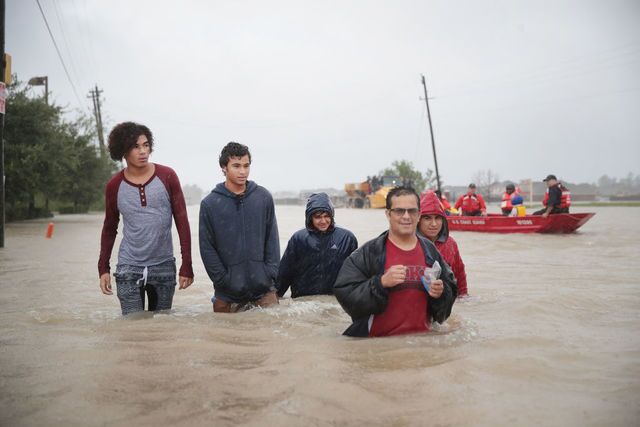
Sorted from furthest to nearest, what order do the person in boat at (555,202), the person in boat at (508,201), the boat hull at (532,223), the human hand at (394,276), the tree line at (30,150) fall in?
the tree line at (30,150)
the person in boat at (508,201)
the person in boat at (555,202)
the boat hull at (532,223)
the human hand at (394,276)

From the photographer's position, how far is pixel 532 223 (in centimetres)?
1859

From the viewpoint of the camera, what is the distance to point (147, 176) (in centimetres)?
467

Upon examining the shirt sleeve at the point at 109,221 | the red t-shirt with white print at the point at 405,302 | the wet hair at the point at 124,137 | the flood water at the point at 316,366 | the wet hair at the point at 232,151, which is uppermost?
the wet hair at the point at 124,137

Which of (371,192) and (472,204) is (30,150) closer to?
(472,204)

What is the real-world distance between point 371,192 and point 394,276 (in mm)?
55718

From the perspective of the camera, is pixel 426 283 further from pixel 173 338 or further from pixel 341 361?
pixel 173 338

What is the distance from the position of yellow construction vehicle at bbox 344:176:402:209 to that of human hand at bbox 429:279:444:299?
48599mm

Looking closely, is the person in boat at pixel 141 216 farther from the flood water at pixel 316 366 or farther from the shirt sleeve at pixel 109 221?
the flood water at pixel 316 366

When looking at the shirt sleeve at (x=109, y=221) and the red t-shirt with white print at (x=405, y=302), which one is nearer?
the red t-shirt with white print at (x=405, y=302)

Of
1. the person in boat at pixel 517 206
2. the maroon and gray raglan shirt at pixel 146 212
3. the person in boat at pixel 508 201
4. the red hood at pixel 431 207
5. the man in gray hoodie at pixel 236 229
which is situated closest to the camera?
the maroon and gray raglan shirt at pixel 146 212

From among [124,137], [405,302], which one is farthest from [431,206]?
[124,137]

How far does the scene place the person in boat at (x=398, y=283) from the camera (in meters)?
3.85

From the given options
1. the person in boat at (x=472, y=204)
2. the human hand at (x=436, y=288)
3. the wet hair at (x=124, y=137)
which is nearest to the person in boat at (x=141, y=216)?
the wet hair at (x=124, y=137)

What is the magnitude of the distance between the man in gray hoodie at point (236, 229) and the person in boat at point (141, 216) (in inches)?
8.9
